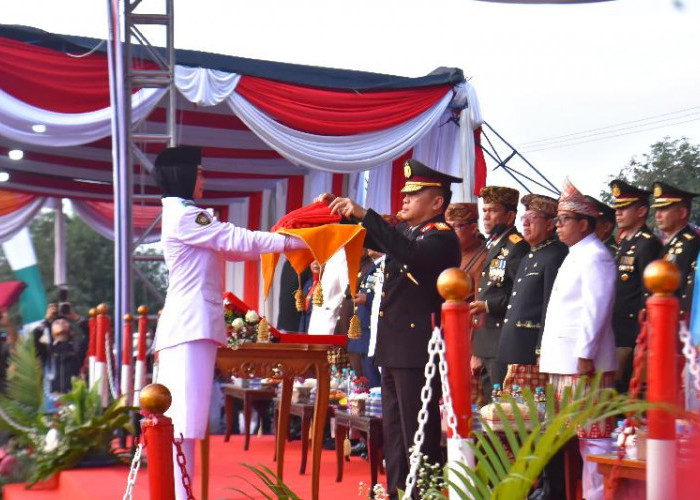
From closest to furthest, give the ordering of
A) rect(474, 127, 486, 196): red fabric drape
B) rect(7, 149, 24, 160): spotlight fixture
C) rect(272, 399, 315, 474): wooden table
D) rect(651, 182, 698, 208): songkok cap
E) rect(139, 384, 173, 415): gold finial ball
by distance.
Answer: rect(139, 384, 173, 415): gold finial ball
rect(651, 182, 698, 208): songkok cap
rect(272, 399, 315, 474): wooden table
rect(474, 127, 486, 196): red fabric drape
rect(7, 149, 24, 160): spotlight fixture

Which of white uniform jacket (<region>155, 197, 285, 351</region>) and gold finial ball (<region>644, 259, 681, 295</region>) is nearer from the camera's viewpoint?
gold finial ball (<region>644, 259, 681, 295</region>)

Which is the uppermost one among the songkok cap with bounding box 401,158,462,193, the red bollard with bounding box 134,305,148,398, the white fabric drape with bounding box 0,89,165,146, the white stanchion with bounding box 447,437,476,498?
the white fabric drape with bounding box 0,89,165,146

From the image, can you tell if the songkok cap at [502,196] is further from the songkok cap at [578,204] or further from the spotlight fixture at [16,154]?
the spotlight fixture at [16,154]

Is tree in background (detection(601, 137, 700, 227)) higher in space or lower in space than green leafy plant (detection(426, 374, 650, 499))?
higher

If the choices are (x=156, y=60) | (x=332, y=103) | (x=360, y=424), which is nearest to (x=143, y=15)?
(x=156, y=60)

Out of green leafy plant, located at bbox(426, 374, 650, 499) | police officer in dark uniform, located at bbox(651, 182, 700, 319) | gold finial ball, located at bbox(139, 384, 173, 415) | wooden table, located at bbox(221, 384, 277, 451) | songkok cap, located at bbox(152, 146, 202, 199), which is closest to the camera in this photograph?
green leafy plant, located at bbox(426, 374, 650, 499)

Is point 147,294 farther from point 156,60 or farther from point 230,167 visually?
point 156,60

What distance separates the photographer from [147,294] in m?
24.1

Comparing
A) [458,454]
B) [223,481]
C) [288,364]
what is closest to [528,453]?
[458,454]

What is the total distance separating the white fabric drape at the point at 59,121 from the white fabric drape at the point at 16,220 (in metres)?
5.81

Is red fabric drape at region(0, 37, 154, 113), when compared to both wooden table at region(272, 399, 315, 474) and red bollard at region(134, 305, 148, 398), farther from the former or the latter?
wooden table at region(272, 399, 315, 474)

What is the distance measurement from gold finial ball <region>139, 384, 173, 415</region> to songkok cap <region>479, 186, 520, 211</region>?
3.37 meters

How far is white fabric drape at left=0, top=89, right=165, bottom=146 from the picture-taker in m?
7.07

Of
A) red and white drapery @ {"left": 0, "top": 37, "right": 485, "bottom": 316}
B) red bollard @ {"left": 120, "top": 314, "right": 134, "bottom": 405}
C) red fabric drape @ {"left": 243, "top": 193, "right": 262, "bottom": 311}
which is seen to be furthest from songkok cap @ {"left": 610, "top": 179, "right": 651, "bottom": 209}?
red fabric drape @ {"left": 243, "top": 193, "right": 262, "bottom": 311}
